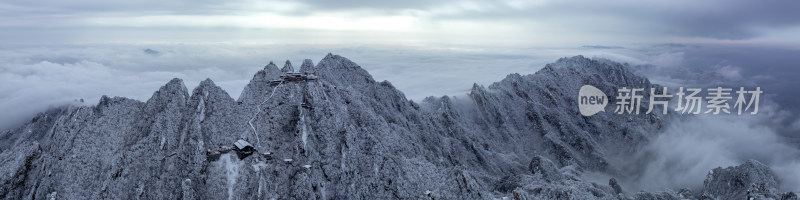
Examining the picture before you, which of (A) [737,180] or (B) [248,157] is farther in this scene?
(A) [737,180]

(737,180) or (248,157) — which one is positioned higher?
(248,157)

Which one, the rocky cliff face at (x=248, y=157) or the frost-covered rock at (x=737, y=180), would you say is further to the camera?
the frost-covered rock at (x=737, y=180)

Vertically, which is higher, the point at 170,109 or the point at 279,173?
the point at 170,109

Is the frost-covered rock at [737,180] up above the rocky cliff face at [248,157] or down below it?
below

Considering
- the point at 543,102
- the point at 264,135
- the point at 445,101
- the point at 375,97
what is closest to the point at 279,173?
the point at 264,135

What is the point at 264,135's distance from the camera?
64688mm

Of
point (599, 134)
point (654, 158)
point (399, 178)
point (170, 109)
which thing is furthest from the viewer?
point (599, 134)

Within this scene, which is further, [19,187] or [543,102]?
[543,102]

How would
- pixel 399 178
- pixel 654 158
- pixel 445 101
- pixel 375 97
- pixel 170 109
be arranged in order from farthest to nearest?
pixel 654 158 < pixel 445 101 < pixel 375 97 < pixel 170 109 < pixel 399 178

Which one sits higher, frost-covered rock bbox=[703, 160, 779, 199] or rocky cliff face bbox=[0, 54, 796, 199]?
rocky cliff face bbox=[0, 54, 796, 199]

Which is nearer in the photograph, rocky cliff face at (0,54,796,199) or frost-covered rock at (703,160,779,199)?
rocky cliff face at (0,54,796,199)

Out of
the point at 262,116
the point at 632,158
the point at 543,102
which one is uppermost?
the point at 262,116

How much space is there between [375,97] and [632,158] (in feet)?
314

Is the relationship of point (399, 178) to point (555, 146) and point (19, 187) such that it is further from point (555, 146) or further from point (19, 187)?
point (555, 146)
